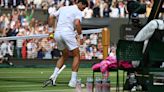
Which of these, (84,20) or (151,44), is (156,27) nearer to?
(151,44)

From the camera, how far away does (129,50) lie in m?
9.23

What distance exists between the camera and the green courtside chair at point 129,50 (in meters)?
9.20

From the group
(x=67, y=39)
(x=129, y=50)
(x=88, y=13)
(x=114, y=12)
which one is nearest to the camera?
(x=129, y=50)

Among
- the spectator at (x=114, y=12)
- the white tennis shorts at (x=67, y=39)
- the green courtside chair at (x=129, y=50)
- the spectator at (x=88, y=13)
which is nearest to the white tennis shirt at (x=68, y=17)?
the white tennis shorts at (x=67, y=39)

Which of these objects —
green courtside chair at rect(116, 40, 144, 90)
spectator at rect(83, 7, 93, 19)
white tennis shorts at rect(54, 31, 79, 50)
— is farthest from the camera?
spectator at rect(83, 7, 93, 19)

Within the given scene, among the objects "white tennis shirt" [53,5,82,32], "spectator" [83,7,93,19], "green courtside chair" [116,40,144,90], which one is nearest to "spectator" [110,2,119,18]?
"spectator" [83,7,93,19]

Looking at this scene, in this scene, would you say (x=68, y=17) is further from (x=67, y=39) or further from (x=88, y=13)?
(x=88, y=13)

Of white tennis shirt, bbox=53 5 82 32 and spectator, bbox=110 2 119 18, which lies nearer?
white tennis shirt, bbox=53 5 82 32

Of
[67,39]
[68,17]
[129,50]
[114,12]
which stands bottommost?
[114,12]

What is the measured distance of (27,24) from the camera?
27625 mm

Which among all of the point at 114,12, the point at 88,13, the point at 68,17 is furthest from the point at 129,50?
the point at 114,12

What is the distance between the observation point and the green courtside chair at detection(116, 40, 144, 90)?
9.20 m

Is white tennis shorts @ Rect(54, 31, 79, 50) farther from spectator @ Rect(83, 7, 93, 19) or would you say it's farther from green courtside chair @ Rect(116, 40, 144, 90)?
spectator @ Rect(83, 7, 93, 19)

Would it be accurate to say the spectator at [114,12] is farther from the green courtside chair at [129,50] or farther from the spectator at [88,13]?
the green courtside chair at [129,50]
